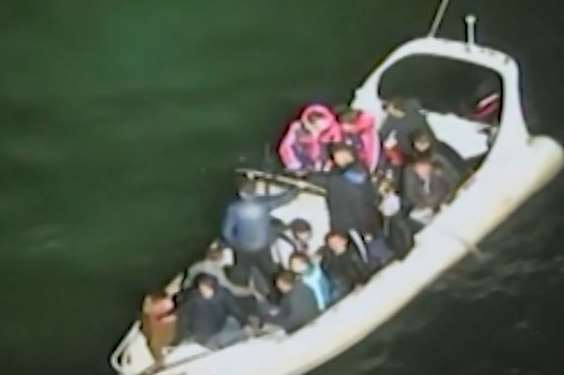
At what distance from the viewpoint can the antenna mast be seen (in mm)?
1517

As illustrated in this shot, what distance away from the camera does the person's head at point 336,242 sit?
1415mm

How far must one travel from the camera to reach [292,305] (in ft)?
4.56

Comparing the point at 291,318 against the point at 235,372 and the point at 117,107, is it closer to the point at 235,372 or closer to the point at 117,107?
the point at 235,372

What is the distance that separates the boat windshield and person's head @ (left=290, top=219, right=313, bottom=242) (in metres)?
0.14

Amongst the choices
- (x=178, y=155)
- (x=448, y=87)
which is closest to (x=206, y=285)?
(x=178, y=155)

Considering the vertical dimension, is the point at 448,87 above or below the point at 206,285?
above

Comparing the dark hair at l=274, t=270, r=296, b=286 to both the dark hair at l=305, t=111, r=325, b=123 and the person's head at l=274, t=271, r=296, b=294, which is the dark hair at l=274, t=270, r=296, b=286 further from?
the dark hair at l=305, t=111, r=325, b=123

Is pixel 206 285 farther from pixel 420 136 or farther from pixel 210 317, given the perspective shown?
pixel 420 136

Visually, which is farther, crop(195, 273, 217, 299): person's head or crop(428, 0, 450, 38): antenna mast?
crop(428, 0, 450, 38): antenna mast

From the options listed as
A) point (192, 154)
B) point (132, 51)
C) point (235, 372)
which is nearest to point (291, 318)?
point (235, 372)

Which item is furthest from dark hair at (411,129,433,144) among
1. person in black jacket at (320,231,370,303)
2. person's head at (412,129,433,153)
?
person in black jacket at (320,231,370,303)

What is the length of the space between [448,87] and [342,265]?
0.61 feet

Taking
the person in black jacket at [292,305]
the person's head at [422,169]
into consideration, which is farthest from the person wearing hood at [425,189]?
the person in black jacket at [292,305]

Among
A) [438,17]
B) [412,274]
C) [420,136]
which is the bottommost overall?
[412,274]
